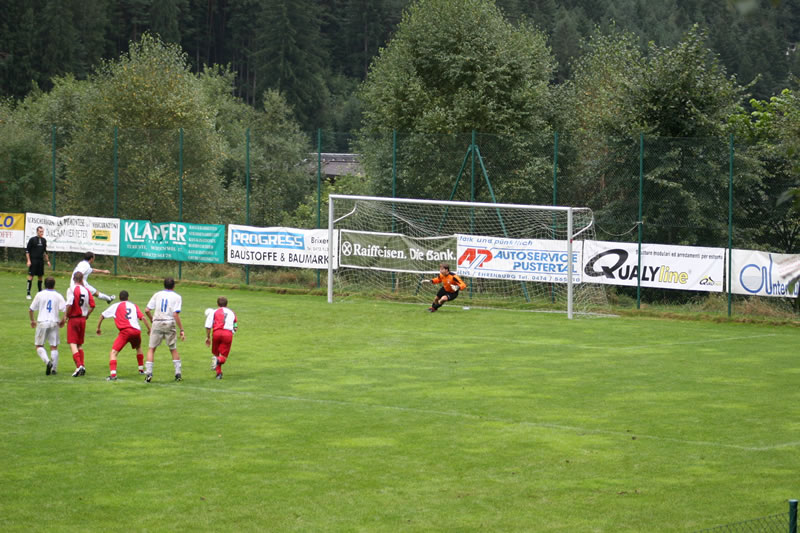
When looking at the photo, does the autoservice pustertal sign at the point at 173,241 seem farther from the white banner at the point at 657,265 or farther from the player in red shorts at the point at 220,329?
the player in red shorts at the point at 220,329

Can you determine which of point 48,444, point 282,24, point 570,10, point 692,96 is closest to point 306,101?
point 282,24

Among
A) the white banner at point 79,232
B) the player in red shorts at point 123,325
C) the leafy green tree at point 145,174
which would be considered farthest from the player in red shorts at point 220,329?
the white banner at point 79,232

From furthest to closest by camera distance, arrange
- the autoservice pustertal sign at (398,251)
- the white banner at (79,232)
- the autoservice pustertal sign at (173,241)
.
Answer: the white banner at (79,232), the autoservice pustertal sign at (173,241), the autoservice pustertal sign at (398,251)

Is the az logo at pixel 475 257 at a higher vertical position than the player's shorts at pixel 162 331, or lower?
higher

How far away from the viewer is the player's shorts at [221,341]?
17.6 m

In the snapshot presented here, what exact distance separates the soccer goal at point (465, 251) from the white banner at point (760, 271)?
3765 millimetres

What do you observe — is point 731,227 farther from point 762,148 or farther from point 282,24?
point 282,24

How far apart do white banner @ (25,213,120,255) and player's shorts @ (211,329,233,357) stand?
1940cm

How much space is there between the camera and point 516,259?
95.1 ft

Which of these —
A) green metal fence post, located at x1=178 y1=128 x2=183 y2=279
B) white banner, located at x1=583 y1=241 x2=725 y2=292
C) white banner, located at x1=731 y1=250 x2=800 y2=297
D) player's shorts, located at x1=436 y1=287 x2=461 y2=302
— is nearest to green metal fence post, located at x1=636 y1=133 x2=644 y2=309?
white banner, located at x1=583 y1=241 x2=725 y2=292

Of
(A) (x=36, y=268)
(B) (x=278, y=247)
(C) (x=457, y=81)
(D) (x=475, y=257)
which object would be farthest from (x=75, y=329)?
(C) (x=457, y=81)

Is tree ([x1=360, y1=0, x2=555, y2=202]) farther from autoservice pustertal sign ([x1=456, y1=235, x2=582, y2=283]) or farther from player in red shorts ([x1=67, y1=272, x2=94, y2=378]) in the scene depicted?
player in red shorts ([x1=67, y1=272, x2=94, y2=378])

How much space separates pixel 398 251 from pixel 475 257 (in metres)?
2.34

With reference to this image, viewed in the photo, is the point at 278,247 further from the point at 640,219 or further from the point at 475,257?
the point at 640,219
